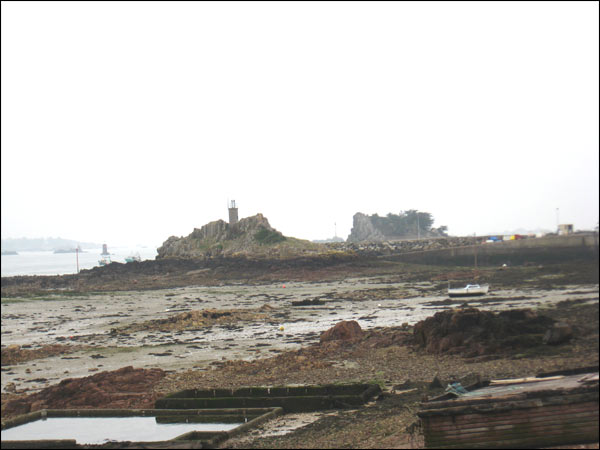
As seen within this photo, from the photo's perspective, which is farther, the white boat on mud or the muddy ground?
the white boat on mud

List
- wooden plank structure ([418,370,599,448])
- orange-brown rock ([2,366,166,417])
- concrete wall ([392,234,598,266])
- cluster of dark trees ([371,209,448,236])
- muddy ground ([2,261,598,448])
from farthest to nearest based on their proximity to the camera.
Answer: cluster of dark trees ([371,209,448,236])
orange-brown rock ([2,366,166,417])
muddy ground ([2,261,598,448])
concrete wall ([392,234,598,266])
wooden plank structure ([418,370,599,448])

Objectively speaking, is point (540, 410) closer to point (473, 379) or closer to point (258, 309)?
point (473, 379)

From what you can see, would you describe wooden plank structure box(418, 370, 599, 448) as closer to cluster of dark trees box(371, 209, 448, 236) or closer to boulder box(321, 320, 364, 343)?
boulder box(321, 320, 364, 343)

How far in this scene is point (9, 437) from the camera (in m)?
13.4

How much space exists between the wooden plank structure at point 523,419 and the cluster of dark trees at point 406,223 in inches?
5036

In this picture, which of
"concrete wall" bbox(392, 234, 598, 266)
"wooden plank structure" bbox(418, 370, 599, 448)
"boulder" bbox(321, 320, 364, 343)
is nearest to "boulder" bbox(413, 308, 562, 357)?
"concrete wall" bbox(392, 234, 598, 266)

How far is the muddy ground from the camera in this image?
39.2 feet

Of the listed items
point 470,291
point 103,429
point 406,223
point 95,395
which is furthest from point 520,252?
point 406,223

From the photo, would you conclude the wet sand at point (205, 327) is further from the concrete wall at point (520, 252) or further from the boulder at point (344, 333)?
the boulder at point (344, 333)

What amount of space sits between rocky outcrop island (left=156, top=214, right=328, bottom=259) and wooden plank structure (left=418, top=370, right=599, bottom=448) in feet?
214

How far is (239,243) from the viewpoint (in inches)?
3334

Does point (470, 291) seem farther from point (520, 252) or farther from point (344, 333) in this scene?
point (344, 333)

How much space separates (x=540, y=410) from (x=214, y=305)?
116 ft

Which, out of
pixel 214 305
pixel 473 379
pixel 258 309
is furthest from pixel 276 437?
pixel 214 305
